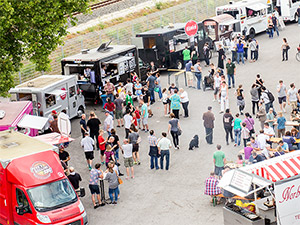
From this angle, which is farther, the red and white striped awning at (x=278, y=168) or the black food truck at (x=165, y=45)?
the black food truck at (x=165, y=45)

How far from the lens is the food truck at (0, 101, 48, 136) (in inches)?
773

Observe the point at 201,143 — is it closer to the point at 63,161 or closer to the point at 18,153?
the point at 63,161

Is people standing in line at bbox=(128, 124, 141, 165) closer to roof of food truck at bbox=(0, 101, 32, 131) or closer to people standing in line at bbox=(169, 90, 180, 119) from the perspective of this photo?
people standing in line at bbox=(169, 90, 180, 119)

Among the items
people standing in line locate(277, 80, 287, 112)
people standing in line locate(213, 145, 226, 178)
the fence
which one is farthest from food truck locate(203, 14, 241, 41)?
people standing in line locate(213, 145, 226, 178)

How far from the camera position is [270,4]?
38.8 m

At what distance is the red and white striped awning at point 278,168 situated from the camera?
1323 centimetres

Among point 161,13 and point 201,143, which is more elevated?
point 161,13

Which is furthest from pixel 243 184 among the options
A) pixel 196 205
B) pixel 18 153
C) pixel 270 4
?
pixel 270 4

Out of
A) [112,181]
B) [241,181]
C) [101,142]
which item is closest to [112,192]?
[112,181]

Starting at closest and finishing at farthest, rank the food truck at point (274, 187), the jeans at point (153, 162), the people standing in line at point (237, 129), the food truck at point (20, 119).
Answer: the food truck at point (274, 187), the jeans at point (153, 162), the food truck at point (20, 119), the people standing in line at point (237, 129)

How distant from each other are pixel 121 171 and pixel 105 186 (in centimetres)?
113

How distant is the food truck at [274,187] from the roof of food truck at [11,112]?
906 centimetres

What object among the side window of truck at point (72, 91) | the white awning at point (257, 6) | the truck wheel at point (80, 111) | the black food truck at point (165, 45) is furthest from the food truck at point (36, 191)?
the white awning at point (257, 6)

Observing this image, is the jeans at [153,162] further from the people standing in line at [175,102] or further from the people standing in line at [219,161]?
the people standing in line at [175,102]
